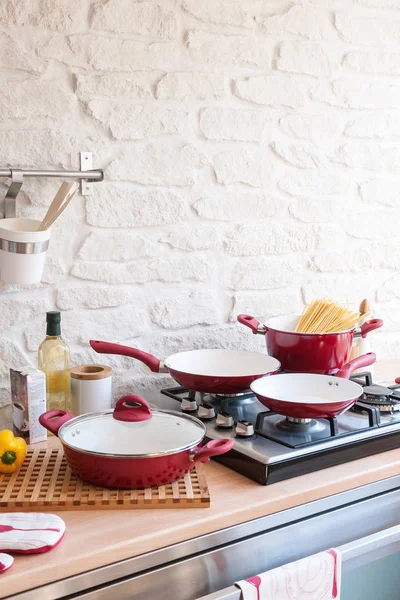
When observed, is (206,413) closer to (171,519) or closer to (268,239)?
(171,519)

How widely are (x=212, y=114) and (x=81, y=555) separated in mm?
1159

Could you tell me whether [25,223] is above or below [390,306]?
above

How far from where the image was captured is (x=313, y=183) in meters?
1.94

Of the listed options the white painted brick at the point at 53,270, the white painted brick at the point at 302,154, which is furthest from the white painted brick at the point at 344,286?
the white painted brick at the point at 53,270

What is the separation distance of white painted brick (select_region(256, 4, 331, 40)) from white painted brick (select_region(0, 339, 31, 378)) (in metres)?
1.04

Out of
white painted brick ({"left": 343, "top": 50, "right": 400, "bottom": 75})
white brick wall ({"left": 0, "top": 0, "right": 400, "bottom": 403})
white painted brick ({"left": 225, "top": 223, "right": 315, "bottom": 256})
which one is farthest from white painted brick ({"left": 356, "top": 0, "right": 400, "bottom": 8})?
white painted brick ({"left": 225, "top": 223, "right": 315, "bottom": 256})

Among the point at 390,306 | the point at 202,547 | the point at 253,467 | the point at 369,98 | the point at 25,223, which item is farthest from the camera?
the point at 390,306

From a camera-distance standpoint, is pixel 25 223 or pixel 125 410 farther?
pixel 25 223

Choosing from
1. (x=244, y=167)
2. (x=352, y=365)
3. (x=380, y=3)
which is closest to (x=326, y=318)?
(x=352, y=365)

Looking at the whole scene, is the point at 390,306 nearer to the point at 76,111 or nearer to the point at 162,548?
the point at 76,111

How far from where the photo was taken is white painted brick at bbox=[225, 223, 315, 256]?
184cm

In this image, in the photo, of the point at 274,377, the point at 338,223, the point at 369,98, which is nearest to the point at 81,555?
the point at 274,377

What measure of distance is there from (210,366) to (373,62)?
104 cm

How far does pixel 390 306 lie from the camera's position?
215cm
